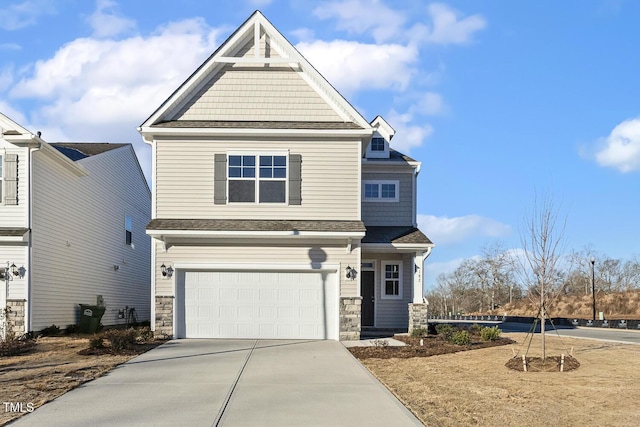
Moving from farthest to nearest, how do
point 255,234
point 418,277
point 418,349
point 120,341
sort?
point 418,277 → point 255,234 → point 418,349 → point 120,341

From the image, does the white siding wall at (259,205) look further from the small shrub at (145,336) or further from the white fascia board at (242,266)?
the small shrub at (145,336)

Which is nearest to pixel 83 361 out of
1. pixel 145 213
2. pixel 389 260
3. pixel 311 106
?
pixel 311 106

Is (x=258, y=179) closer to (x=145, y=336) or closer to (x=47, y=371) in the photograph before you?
(x=145, y=336)

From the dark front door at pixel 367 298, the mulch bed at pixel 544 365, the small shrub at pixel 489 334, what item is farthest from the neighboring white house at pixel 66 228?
the mulch bed at pixel 544 365

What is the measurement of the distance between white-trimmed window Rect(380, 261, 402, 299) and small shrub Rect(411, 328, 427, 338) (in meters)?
2.59

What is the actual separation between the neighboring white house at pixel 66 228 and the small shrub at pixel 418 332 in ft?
35.2

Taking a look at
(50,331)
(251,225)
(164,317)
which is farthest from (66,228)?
(251,225)

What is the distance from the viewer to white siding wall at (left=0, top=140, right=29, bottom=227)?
18.2 metres

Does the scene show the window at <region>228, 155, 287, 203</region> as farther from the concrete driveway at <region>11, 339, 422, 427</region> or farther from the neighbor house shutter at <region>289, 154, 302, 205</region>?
the concrete driveway at <region>11, 339, 422, 427</region>

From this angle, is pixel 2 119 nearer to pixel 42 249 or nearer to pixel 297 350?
pixel 42 249

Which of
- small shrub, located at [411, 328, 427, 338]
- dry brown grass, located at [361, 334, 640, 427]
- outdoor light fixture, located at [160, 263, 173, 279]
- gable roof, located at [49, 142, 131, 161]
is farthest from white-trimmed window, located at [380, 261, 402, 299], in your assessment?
gable roof, located at [49, 142, 131, 161]

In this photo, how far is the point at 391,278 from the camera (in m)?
22.3

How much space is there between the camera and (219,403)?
921 cm

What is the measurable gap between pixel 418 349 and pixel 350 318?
9.63ft
